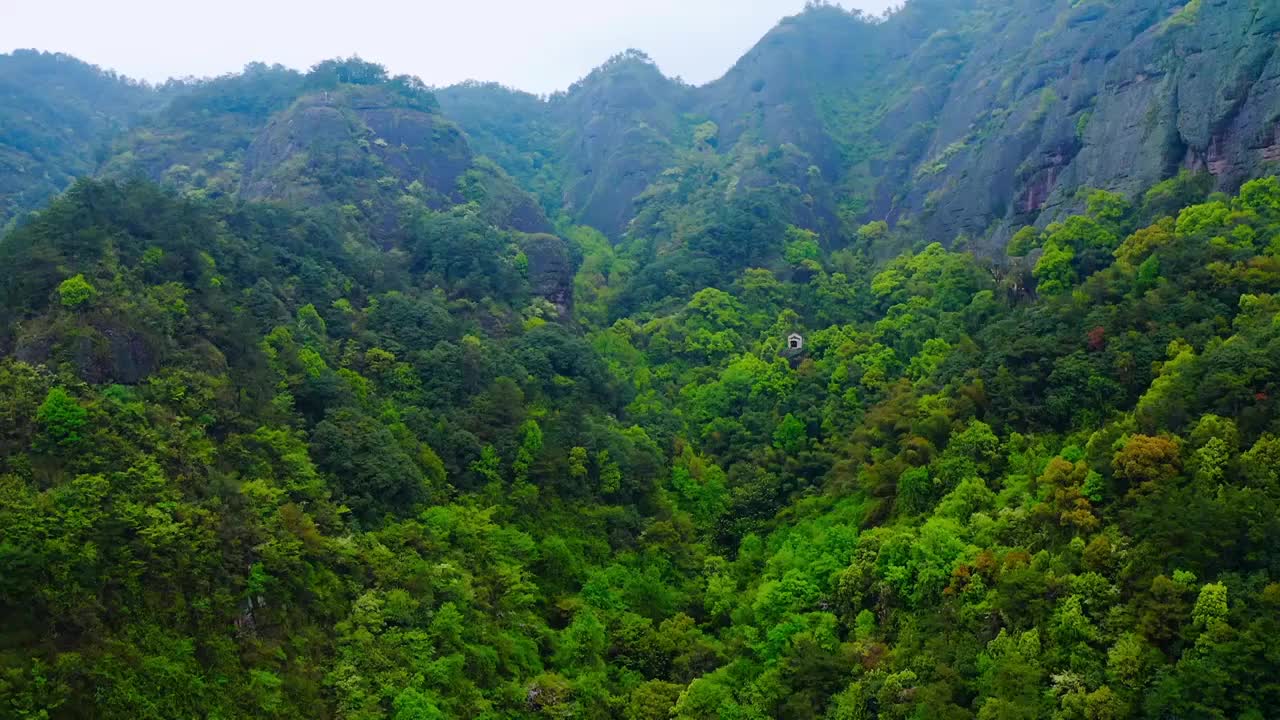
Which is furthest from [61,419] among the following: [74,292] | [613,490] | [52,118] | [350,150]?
[52,118]

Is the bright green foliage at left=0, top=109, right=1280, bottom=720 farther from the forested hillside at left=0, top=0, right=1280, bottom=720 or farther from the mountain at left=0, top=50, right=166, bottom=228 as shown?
the mountain at left=0, top=50, right=166, bottom=228

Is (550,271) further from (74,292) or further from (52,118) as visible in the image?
(52,118)

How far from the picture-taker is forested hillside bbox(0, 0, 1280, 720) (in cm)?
2372

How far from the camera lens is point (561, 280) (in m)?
59.1

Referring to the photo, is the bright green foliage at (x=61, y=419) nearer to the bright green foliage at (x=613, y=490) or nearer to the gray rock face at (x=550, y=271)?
the bright green foliage at (x=613, y=490)

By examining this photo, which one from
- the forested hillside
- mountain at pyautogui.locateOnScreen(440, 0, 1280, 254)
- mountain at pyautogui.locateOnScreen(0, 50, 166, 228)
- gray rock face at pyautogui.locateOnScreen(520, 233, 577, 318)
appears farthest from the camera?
mountain at pyautogui.locateOnScreen(0, 50, 166, 228)

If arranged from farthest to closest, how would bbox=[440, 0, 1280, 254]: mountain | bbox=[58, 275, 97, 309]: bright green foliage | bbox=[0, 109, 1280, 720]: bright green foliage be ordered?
bbox=[440, 0, 1280, 254]: mountain → bbox=[58, 275, 97, 309]: bright green foliage → bbox=[0, 109, 1280, 720]: bright green foliage

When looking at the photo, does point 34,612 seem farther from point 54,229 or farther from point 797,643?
point 797,643

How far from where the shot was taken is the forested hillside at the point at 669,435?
23719 millimetres

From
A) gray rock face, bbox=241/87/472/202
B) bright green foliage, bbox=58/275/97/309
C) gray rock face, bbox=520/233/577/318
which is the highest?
gray rock face, bbox=241/87/472/202

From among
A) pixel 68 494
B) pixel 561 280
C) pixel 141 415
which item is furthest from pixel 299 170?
pixel 68 494

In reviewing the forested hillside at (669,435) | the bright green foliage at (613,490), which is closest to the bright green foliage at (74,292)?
the forested hillside at (669,435)

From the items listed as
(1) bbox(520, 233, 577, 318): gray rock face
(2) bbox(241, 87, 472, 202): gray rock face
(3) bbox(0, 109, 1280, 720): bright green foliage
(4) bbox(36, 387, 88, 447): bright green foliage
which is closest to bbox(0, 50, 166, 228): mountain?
(2) bbox(241, 87, 472, 202): gray rock face

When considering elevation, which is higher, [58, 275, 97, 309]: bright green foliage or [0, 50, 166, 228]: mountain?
[0, 50, 166, 228]: mountain
